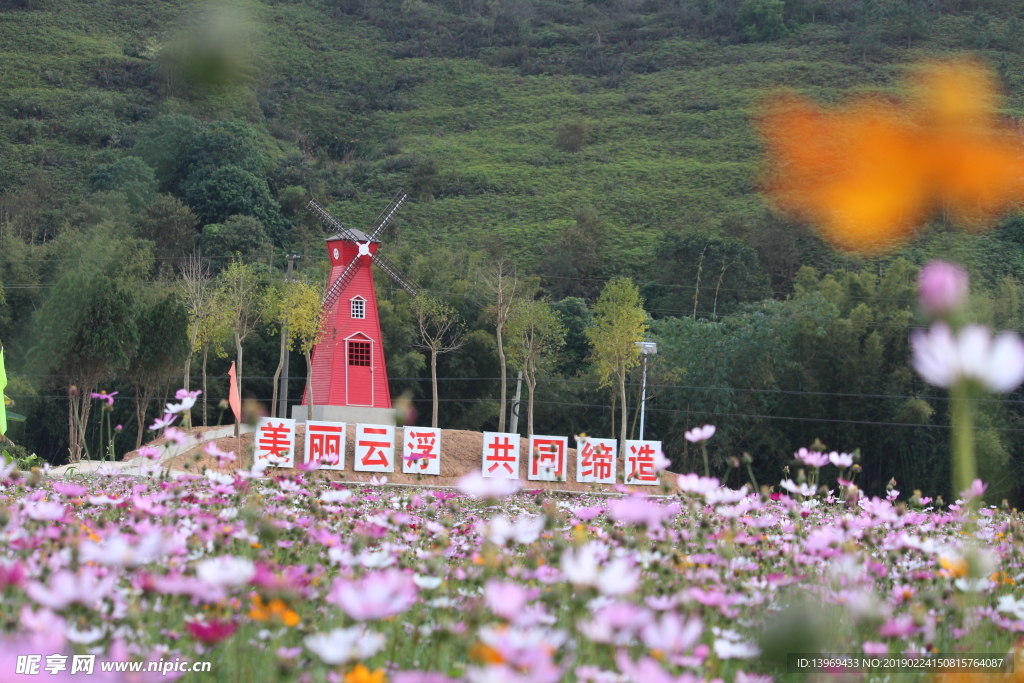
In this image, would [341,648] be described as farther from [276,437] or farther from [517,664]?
[276,437]

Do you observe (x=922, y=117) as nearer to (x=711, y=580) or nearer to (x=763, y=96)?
(x=763, y=96)

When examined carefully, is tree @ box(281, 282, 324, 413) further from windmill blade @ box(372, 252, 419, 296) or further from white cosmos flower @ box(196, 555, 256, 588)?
white cosmos flower @ box(196, 555, 256, 588)

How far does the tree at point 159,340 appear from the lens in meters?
24.4

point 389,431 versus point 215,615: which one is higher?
point 389,431

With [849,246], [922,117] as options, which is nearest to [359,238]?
[849,246]

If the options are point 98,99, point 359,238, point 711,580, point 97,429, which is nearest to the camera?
point 711,580

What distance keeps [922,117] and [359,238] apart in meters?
59.1

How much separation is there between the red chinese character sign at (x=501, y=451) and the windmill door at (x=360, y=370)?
5187 millimetres

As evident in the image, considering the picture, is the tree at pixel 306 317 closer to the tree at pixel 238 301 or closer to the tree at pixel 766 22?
the tree at pixel 238 301

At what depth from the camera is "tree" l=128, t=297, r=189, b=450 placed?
24.4 metres

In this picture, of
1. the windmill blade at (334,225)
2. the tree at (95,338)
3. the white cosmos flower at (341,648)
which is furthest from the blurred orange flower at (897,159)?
the white cosmos flower at (341,648)

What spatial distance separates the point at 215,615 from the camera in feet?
8.04

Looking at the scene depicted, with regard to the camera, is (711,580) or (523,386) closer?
(711,580)

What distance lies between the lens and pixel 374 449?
17469 mm
